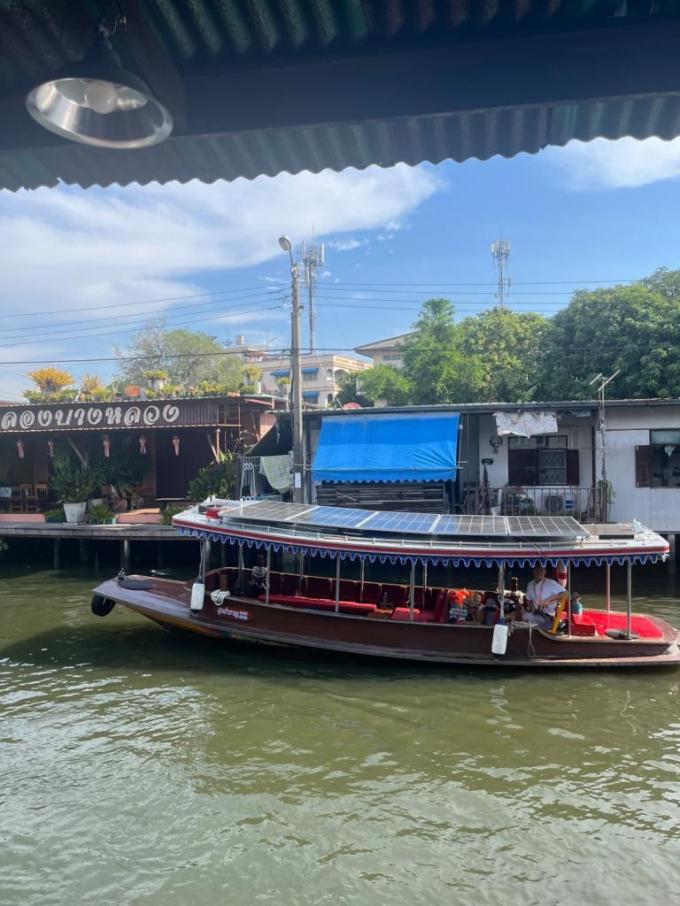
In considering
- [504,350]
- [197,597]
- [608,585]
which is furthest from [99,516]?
[504,350]

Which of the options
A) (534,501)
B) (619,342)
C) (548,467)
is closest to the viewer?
(534,501)

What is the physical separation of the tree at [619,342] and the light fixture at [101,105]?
74.6 ft

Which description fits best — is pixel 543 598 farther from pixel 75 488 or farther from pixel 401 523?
pixel 75 488

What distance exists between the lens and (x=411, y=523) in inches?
451

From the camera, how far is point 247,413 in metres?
22.0

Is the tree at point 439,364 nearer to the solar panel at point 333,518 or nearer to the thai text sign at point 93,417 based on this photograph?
the thai text sign at point 93,417

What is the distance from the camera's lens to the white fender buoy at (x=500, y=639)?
1018 centimetres

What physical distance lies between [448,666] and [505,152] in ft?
30.2

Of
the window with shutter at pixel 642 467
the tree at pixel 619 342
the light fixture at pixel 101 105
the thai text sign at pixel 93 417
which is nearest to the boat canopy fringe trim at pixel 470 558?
the window with shutter at pixel 642 467

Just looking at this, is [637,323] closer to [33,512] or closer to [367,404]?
[367,404]

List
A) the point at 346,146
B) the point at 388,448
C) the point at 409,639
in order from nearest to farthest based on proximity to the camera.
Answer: the point at 346,146, the point at 409,639, the point at 388,448

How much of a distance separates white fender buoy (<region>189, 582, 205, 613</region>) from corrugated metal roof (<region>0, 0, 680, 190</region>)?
9179 millimetres

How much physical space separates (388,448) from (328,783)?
11979mm

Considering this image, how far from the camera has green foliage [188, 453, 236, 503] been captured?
2023cm
